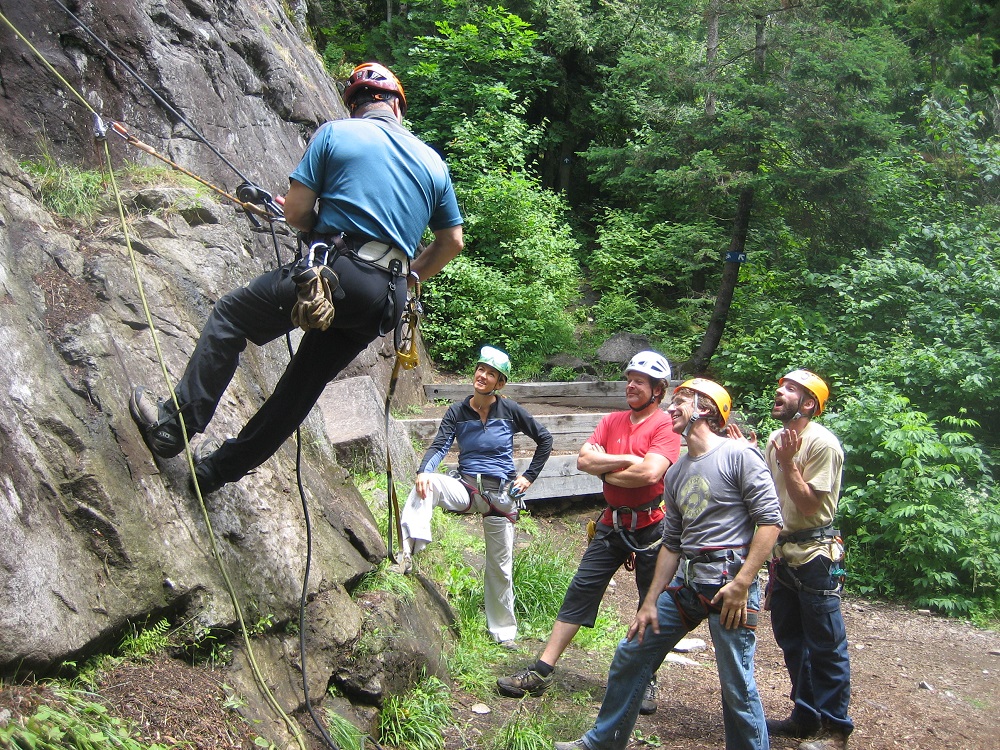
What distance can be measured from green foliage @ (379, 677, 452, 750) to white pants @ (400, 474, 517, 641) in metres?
1.07

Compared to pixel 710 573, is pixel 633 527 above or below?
below

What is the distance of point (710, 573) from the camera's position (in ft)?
13.5

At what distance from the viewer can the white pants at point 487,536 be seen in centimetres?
574

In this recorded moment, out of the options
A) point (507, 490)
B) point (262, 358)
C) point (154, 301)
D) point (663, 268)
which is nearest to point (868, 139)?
point (663, 268)

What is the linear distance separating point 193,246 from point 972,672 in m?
6.98

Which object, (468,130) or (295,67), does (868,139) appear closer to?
(468,130)

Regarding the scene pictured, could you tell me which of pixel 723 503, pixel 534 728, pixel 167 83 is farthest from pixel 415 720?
pixel 167 83

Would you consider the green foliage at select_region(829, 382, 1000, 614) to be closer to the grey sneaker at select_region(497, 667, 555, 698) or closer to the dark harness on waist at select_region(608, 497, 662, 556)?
the dark harness on waist at select_region(608, 497, 662, 556)

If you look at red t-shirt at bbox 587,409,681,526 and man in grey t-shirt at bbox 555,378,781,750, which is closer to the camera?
man in grey t-shirt at bbox 555,378,781,750

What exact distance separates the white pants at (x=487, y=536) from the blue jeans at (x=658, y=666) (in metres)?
1.86

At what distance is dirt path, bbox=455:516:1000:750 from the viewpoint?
5.37 meters

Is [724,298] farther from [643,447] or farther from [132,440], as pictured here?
[132,440]

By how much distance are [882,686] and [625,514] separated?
2.74 m

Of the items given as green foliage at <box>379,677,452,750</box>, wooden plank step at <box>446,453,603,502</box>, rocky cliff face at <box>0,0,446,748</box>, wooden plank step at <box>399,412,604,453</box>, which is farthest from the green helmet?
wooden plank step at <box>399,412,604,453</box>
